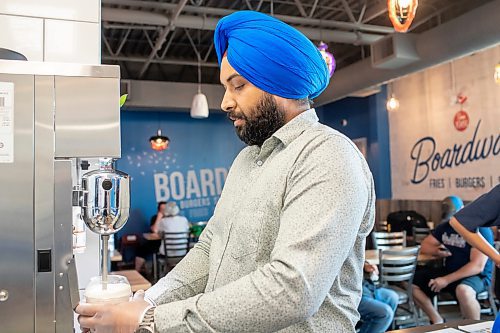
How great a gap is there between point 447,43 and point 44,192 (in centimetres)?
558

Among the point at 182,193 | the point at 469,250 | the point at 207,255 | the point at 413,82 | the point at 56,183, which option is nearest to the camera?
the point at 207,255

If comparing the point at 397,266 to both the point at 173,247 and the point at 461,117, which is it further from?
the point at 461,117

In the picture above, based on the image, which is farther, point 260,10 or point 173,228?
point 173,228

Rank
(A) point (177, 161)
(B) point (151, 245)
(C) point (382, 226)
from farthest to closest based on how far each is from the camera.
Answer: (A) point (177, 161) < (B) point (151, 245) < (C) point (382, 226)

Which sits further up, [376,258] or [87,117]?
[87,117]

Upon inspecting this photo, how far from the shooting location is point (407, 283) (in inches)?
176

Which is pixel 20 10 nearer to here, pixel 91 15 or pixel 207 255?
pixel 91 15

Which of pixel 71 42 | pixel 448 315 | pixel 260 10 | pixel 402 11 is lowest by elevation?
pixel 448 315

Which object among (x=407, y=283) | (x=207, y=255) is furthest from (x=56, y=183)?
(x=407, y=283)

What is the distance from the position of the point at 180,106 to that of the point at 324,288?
931 cm

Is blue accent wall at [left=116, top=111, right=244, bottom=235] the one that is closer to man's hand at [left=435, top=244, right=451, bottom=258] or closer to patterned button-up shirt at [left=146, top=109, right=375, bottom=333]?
man's hand at [left=435, top=244, right=451, bottom=258]

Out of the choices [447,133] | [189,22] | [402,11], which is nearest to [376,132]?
[447,133]

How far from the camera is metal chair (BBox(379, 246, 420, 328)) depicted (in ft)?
13.9

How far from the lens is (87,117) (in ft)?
5.74
